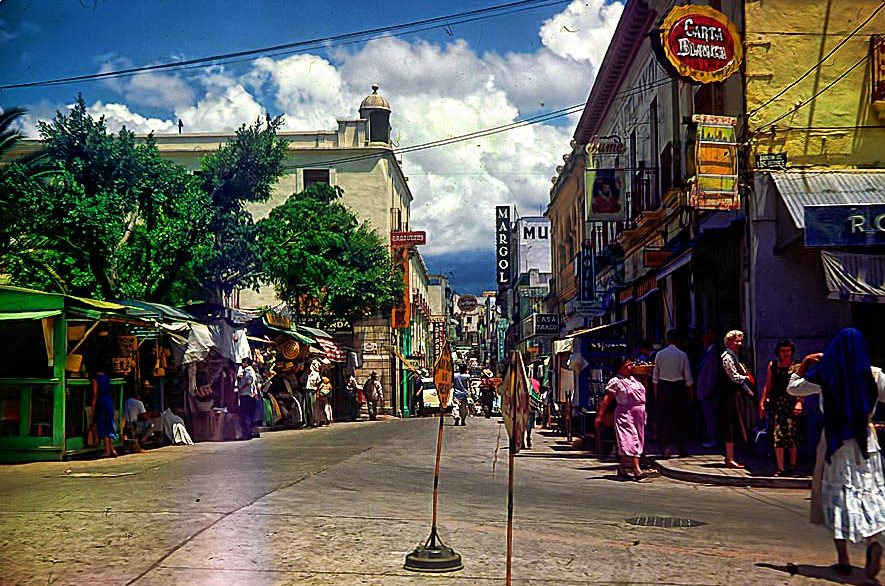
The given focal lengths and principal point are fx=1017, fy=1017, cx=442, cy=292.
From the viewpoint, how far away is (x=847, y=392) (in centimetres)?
718

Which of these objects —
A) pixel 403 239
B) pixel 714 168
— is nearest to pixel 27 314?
pixel 714 168

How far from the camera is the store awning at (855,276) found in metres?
13.2

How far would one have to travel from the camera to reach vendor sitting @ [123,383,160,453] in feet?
60.3

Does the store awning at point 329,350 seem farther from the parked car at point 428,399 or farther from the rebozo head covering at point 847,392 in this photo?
the rebozo head covering at point 847,392

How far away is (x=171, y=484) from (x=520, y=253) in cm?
6023

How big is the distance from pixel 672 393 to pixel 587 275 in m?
20.7

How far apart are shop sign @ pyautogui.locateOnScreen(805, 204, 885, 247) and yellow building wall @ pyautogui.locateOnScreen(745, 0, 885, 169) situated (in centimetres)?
290

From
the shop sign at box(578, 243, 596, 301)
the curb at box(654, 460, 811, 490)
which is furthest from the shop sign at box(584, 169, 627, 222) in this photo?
the curb at box(654, 460, 811, 490)

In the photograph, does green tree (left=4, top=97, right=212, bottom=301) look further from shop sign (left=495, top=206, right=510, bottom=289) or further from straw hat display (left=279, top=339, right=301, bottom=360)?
shop sign (left=495, top=206, right=510, bottom=289)

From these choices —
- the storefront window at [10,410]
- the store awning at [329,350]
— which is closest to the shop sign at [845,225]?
the storefront window at [10,410]

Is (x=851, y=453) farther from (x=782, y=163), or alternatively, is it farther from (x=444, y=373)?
(x=782, y=163)

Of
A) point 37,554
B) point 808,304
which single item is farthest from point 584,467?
point 37,554

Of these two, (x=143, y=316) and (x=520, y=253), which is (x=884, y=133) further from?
(x=520, y=253)

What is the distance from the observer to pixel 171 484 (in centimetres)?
1212
